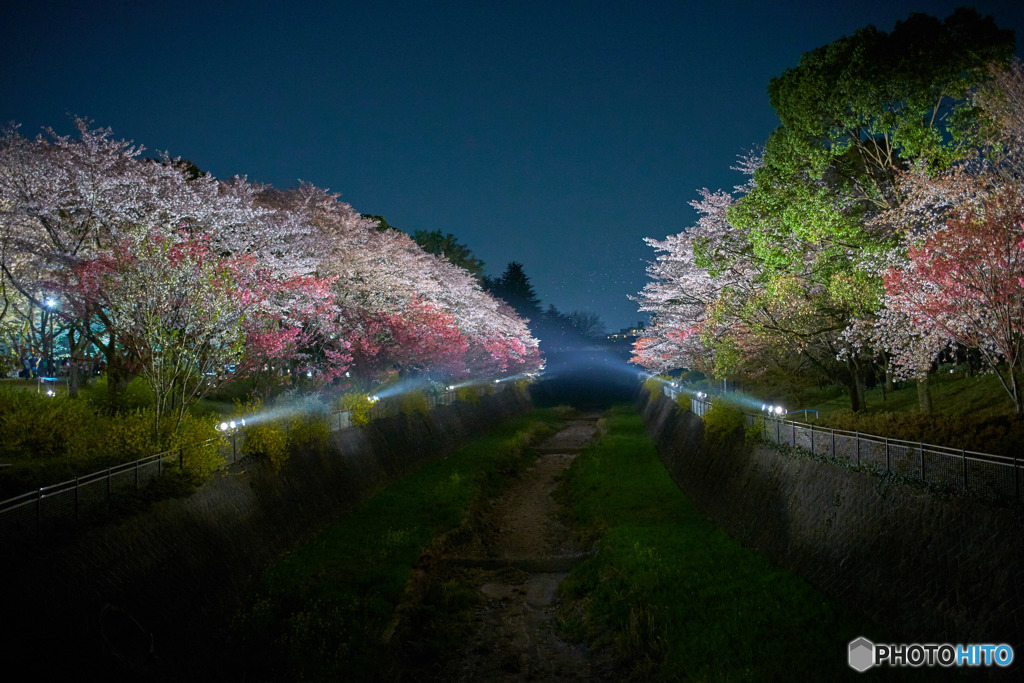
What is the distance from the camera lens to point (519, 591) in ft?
49.9

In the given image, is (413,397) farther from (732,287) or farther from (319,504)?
(732,287)

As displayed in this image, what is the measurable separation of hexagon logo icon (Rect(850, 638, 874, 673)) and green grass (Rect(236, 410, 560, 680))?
7198 millimetres

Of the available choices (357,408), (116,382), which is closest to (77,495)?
(116,382)

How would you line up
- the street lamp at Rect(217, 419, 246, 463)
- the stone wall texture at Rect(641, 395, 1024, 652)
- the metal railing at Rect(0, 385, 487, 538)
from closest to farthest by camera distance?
1. the stone wall texture at Rect(641, 395, 1024, 652)
2. the metal railing at Rect(0, 385, 487, 538)
3. the street lamp at Rect(217, 419, 246, 463)

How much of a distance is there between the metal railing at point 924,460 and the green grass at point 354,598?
860 cm

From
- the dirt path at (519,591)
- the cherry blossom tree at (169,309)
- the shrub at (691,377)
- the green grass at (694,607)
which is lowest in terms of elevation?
the dirt path at (519,591)

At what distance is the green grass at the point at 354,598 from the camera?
403 inches

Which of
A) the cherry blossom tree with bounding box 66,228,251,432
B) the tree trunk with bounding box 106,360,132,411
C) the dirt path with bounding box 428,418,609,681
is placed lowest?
the dirt path with bounding box 428,418,609,681

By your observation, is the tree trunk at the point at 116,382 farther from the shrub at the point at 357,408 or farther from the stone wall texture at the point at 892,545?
the stone wall texture at the point at 892,545

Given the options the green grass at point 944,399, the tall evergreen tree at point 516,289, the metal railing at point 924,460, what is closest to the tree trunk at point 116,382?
the metal railing at point 924,460

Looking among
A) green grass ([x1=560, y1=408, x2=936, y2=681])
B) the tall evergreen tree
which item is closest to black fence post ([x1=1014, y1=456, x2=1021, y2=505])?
green grass ([x1=560, y1=408, x2=936, y2=681])

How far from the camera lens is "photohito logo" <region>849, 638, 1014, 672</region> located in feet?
22.4

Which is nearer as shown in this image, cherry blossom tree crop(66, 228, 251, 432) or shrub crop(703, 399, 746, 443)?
cherry blossom tree crop(66, 228, 251, 432)

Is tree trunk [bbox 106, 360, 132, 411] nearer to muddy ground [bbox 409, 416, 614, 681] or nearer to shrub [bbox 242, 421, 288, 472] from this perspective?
shrub [bbox 242, 421, 288, 472]
